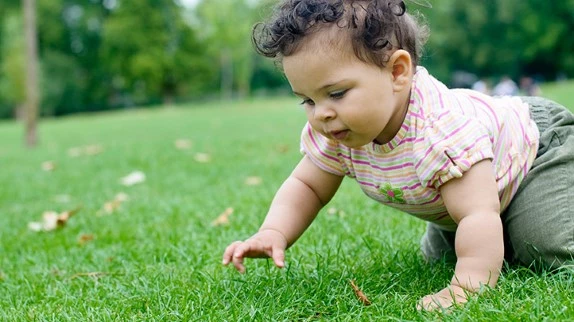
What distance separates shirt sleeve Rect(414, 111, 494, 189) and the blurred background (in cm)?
3666

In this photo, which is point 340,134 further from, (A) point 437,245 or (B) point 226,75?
(B) point 226,75

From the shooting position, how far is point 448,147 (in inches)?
71.9

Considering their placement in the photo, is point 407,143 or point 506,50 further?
point 506,50

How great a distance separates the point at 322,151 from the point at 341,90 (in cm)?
39

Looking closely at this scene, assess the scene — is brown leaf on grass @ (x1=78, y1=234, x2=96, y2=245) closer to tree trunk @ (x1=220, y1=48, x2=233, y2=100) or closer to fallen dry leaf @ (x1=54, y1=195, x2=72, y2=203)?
fallen dry leaf @ (x1=54, y1=195, x2=72, y2=203)

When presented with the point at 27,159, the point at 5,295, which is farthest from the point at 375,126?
the point at 27,159

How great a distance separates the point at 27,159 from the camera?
8539mm

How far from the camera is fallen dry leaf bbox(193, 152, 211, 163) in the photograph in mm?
6242

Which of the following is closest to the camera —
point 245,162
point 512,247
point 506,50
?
point 512,247

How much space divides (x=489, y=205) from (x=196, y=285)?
934 millimetres

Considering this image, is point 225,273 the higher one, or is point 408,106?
point 408,106

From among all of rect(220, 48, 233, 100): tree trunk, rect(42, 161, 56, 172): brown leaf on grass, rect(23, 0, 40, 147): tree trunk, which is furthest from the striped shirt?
rect(220, 48, 233, 100): tree trunk

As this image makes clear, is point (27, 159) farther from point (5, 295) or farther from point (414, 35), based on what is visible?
point (414, 35)

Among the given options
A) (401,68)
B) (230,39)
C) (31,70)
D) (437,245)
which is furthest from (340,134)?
(230,39)
